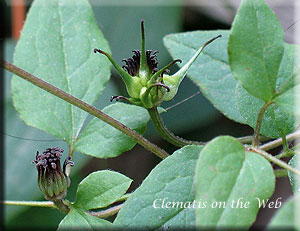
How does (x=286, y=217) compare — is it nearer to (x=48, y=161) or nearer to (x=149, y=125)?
(x=48, y=161)

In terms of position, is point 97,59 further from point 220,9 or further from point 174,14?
point 220,9

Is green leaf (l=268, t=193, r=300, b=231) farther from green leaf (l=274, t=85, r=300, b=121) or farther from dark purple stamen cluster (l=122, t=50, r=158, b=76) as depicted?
dark purple stamen cluster (l=122, t=50, r=158, b=76)

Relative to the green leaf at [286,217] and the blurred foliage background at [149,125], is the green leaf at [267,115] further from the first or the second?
the blurred foliage background at [149,125]

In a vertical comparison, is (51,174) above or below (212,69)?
below

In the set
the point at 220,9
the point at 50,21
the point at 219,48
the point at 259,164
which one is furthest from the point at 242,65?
the point at 220,9

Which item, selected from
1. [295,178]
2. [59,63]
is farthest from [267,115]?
[59,63]

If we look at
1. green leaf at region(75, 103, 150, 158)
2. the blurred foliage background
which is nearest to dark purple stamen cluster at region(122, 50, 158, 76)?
green leaf at region(75, 103, 150, 158)
